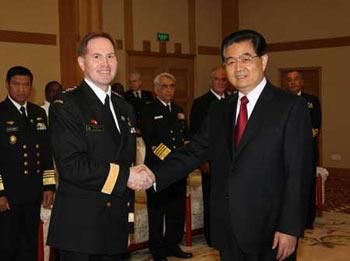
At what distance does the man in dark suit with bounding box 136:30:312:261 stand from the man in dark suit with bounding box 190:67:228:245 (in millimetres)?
2614

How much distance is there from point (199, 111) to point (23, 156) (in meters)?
1.99

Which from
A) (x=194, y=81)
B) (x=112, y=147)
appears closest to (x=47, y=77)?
(x=194, y=81)

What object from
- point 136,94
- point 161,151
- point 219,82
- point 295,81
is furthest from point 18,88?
point 136,94

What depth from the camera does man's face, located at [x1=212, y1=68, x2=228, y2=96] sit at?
212 inches

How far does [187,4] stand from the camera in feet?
38.2

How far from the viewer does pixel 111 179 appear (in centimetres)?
245

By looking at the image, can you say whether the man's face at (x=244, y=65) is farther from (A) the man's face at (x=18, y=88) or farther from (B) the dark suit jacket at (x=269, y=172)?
(A) the man's face at (x=18, y=88)

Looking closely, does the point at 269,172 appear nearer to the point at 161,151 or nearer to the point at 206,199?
the point at 161,151

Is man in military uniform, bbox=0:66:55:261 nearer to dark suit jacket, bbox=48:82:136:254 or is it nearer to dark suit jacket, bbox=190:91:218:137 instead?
dark suit jacket, bbox=48:82:136:254

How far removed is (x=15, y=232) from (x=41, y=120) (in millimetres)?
883

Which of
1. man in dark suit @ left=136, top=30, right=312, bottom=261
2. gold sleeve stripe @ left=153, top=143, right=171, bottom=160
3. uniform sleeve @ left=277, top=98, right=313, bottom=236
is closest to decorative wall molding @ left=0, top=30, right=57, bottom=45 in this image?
gold sleeve stripe @ left=153, top=143, right=171, bottom=160

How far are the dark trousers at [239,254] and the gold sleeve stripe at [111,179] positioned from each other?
641mm

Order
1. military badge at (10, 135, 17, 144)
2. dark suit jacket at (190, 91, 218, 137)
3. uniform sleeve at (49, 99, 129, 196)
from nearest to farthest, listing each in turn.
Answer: uniform sleeve at (49, 99, 129, 196), military badge at (10, 135, 17, 144), dark suit jacket at (190, 91, 218, 137)

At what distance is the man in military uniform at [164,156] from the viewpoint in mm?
4867
